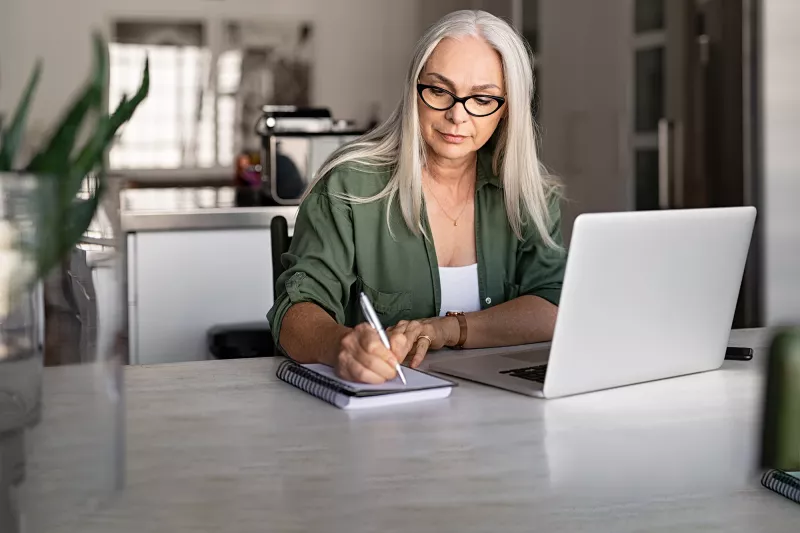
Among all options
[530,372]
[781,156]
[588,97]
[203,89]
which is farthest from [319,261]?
[203,89]

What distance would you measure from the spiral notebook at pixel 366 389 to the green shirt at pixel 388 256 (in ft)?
1.27

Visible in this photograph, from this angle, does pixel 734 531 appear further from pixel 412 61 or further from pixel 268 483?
pixel 412 61

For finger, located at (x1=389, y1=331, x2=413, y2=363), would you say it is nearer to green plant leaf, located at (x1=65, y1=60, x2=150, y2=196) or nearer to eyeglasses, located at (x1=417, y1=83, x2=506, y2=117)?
eyeglasses, located at (x1=417, y1=83, x2=506, y2=117)

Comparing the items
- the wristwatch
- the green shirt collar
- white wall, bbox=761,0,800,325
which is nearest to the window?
white wall, bbox=761,0,800,325

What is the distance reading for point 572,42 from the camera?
5.17 meters

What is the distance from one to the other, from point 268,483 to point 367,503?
0.11 m

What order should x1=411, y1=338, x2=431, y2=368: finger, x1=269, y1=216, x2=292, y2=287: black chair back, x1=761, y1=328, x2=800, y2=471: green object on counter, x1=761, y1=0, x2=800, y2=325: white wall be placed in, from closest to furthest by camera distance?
x1=761, y1=328, x2=800, y2=471: green object on counter → x1=411, y1=338, x2=431, y2=368: finger → x1=269, y1=216, x2=292, y2=287: black chair back → x1=761, y1=0, x2=800, y2=325: white wall

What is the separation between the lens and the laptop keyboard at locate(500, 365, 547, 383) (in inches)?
53.6

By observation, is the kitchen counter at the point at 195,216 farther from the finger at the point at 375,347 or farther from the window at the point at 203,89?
the window at the point at 203,89

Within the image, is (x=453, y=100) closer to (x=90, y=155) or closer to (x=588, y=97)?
(x=90, y=155)

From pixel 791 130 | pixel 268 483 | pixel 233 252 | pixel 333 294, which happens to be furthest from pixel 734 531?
pixel 791 130

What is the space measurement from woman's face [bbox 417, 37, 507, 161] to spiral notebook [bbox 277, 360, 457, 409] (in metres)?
0.59

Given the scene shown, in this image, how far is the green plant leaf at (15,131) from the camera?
0.61 metres

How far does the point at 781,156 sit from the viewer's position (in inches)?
138
